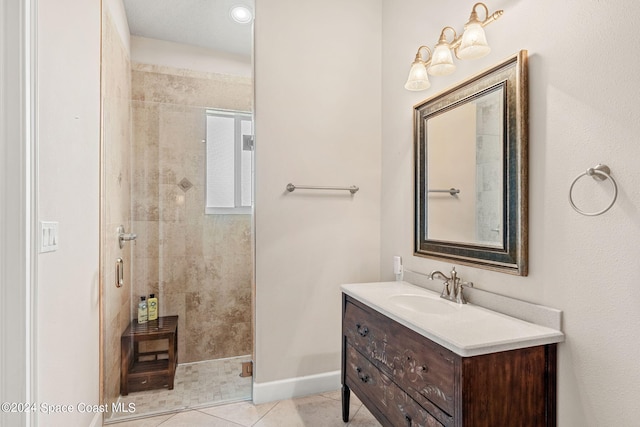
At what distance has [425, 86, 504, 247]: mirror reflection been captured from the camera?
59.7 inches

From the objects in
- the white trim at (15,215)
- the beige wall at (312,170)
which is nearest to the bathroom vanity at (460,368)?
the beige wall at (312,170)

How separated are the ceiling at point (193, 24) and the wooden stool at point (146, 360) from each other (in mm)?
2184

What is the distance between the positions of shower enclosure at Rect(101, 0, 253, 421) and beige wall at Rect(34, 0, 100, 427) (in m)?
0.52

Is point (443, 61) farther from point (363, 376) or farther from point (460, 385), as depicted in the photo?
point (363, 376)

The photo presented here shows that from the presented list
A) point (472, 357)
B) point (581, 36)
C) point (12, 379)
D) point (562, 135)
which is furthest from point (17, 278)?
point (581, 36)

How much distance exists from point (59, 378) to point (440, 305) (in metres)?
1.65

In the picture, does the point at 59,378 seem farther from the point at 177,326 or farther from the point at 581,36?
the point at 581,36

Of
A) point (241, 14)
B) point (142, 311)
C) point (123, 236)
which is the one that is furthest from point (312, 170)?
point (142, 311)

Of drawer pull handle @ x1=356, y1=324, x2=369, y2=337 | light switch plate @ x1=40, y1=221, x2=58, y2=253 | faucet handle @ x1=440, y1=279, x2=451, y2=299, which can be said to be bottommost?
drawer pull handle @ x1=356, y1=324, x2=369, y2=337

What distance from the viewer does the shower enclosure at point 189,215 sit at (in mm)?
2420

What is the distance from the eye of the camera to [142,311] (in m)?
2.51

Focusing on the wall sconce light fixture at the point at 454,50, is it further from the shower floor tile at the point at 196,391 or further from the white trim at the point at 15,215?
the shower floor tile at the point at 196,391

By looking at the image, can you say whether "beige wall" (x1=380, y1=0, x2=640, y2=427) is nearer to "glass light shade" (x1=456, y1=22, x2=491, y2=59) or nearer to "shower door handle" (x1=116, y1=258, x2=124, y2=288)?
"glass light shade" (x1=456, y1=22, x2=491, y2=59)

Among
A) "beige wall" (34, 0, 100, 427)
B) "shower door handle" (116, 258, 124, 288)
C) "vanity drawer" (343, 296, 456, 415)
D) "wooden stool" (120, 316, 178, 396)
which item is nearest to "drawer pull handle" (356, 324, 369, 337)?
"vanity drawer" (343, 296, 456, 415)
